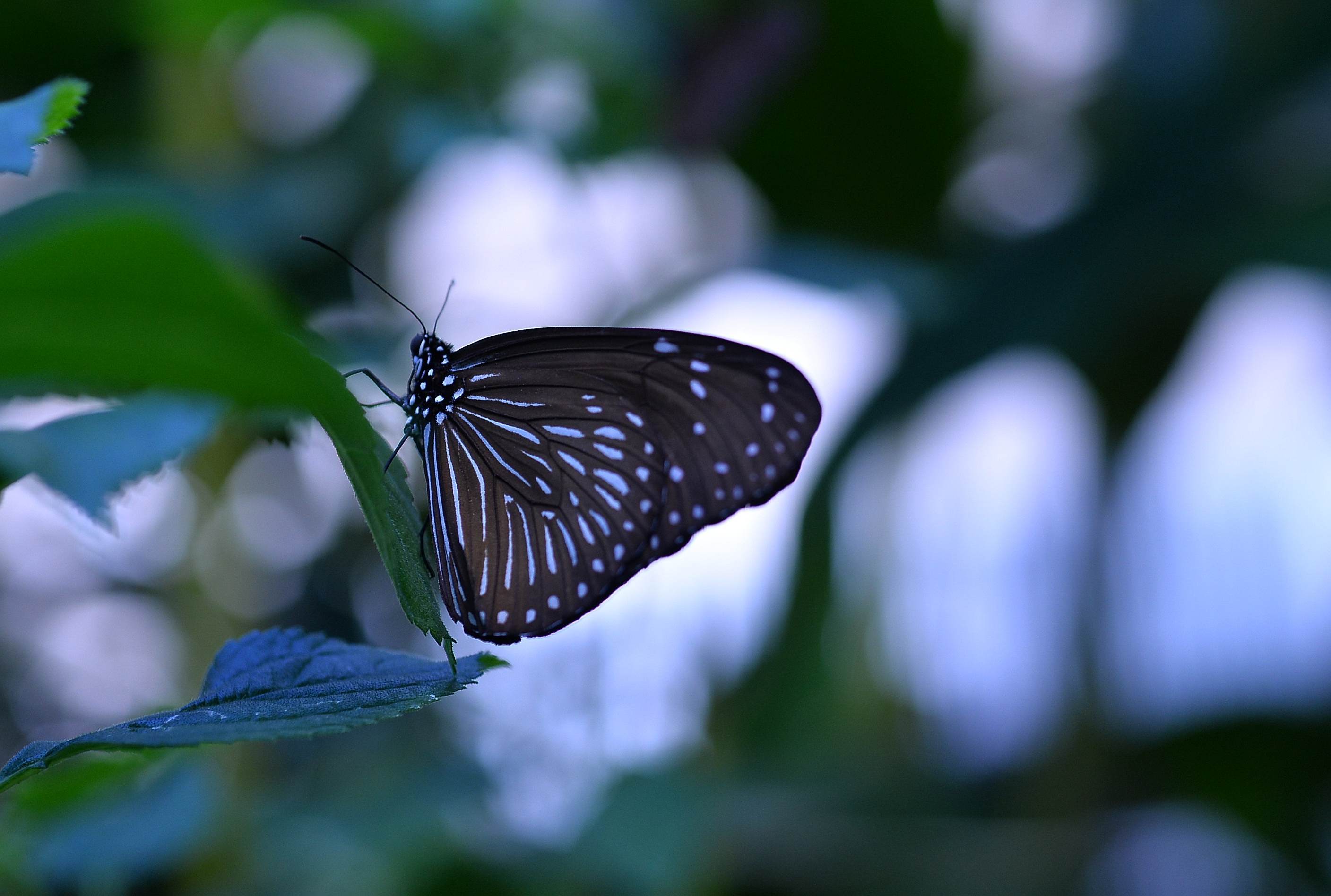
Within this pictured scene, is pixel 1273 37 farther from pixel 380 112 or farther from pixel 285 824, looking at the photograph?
pixel 285 824

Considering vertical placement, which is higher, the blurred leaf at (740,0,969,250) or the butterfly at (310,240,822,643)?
the blurred leaf at (740,0,969,250)

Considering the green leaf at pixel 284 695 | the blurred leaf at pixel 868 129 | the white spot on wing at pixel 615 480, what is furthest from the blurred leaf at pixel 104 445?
the blurred leaf at pixel 868 129

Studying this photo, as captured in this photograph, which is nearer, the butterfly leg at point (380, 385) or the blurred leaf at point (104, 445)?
the blurred leaf at point (104, 445)

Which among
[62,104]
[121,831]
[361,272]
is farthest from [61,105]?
[121,831]

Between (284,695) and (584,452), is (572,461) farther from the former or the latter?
(284,695)

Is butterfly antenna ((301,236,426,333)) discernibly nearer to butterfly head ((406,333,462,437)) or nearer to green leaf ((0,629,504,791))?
butterfly head ((406,333,462,437))

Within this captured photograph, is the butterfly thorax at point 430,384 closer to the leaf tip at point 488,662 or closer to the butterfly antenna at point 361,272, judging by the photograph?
the butterfly antenna at point 361,272

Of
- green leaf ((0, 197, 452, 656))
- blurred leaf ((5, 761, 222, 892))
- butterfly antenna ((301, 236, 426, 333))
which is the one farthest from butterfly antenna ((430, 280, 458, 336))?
green leaf ((0, 197, 452, 656))
